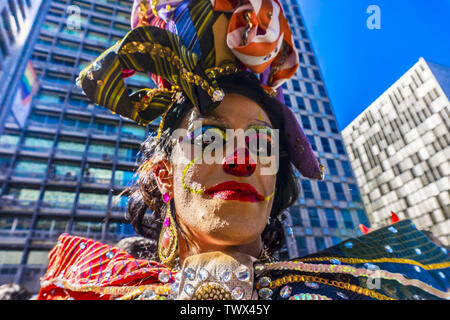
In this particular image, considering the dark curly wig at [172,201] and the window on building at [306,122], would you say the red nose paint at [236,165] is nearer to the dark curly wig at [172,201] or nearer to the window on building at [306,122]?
the dark curly wig at [172,201]

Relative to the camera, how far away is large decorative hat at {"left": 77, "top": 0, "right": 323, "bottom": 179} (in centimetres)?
142

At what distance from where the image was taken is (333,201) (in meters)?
24.5

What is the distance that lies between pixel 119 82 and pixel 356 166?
32.9 meters

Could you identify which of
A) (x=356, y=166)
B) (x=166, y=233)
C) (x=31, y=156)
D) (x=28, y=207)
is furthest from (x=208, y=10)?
(x=356, y=166)

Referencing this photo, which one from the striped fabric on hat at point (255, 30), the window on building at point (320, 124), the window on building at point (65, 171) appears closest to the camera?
the striped fabric on hat at point (255, 30)

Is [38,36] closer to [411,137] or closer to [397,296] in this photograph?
[397,296]

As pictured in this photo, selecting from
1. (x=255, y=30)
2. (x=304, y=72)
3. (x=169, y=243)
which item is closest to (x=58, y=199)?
(x=169, y=243)

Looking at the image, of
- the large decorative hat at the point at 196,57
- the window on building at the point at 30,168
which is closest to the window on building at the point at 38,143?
the window on building at the point at 30,168

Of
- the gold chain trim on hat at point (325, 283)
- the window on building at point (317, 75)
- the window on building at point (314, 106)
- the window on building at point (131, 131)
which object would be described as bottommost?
the gold chain trim on hat at point (325, 283)

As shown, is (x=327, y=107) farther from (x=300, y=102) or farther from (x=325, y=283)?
(x=325, y=283)

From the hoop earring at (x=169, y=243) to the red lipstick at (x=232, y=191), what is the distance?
1.53 feet

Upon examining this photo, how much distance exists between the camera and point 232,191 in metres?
1.45

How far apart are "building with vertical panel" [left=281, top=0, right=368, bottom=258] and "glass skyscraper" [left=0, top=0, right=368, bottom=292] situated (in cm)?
9

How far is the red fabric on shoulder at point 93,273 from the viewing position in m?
1.43
